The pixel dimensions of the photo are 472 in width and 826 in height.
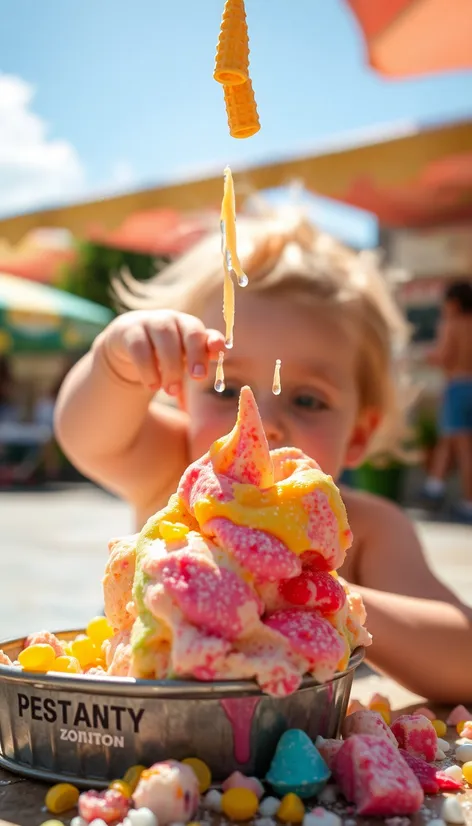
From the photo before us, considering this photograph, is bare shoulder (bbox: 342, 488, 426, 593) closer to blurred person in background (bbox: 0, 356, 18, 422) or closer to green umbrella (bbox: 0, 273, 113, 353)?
green umbrella (bbox: 0, 273, 113, 353)

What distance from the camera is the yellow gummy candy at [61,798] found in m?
0.88

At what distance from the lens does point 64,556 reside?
3.55m

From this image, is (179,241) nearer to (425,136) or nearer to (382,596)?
(425,136)

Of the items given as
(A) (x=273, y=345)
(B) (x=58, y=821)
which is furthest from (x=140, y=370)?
(B) (x=58, y=821)

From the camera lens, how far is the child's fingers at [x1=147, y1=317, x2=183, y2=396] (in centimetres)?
136

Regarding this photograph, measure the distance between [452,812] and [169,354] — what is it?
0.78 meters

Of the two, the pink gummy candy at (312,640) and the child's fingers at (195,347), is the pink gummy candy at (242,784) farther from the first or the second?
the child's fingers at (195,347)

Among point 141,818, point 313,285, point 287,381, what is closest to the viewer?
point 141,818

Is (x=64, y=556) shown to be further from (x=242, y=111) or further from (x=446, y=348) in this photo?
(x=446, y=348)

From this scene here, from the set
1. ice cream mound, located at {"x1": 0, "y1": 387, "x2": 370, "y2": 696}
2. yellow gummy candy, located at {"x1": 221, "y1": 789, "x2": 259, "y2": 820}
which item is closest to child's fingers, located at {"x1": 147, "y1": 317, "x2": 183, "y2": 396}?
ice cream mound, located at {"x1": 0, "y1": 387, "x2": 370, "y2": 696}

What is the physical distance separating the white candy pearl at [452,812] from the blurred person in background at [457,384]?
5078 mm

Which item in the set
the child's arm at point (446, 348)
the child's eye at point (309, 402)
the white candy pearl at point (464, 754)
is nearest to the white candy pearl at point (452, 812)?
the white candy pearl at point (464, 754)

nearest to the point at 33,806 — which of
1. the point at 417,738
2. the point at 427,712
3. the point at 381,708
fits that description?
the point at 417,738

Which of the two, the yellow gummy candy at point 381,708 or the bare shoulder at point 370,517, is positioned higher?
the bare shoulder at point 370,517
